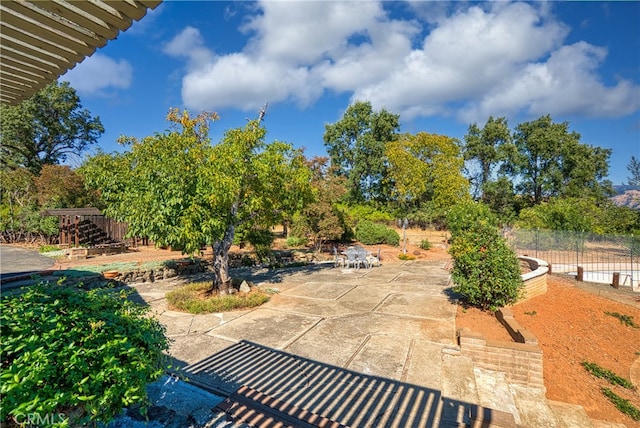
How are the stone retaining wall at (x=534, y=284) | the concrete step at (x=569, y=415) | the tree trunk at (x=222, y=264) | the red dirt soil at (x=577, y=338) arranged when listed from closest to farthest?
the concrete step at (x=569, y=415) → the red dirt soil at (x=577, y=338) → the stone retaining wall at (x=534, y=284) → the tree trunk at (x=222, y=264)

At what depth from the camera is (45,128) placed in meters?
26.9

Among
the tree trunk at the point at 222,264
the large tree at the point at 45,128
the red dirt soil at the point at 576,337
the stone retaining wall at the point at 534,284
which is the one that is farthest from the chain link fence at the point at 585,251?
the large tree at the point at 45,128

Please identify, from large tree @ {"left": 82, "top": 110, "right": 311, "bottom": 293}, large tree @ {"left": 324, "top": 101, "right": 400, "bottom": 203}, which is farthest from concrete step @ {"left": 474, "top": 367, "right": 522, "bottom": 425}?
large tree @ {"left": 324, "top": 101, "right": 400, "bottom": 203}

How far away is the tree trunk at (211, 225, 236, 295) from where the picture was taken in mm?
8164

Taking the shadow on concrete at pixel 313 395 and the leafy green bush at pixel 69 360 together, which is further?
the shadow on concrete at pixel 313 395

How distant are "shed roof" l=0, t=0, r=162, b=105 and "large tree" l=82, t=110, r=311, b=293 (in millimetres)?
4961

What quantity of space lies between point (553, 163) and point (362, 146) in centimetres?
1880

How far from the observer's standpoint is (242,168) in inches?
291

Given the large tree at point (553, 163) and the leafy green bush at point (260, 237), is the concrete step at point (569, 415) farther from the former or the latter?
the large tree at point (553, 163)

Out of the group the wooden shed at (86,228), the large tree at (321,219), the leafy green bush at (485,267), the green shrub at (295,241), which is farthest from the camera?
the green shrub at (295,241)

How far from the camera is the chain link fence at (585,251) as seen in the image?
11656 mm

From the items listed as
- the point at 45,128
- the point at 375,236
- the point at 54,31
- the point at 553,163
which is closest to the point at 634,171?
the point at 553,163

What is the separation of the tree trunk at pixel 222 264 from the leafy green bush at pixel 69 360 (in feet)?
19.4

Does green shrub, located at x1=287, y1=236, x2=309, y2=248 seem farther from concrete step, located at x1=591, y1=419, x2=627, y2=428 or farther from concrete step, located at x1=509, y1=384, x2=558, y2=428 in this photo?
concrete step, located at x1=591, y1=419, x2=627, y2=428
